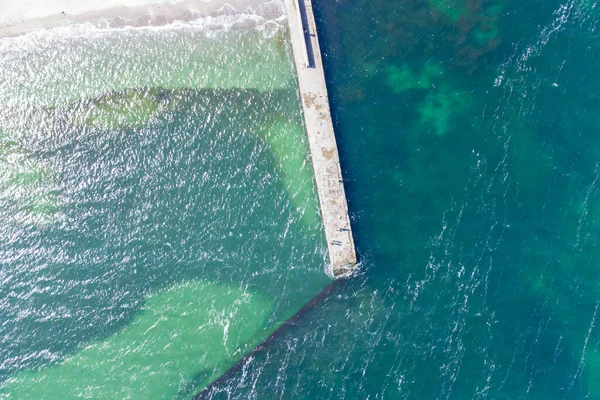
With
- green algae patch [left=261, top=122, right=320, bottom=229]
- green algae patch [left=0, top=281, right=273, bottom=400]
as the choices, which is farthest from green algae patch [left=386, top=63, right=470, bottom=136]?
green algae patch [left=0, top=281, right=273, bottom=400]

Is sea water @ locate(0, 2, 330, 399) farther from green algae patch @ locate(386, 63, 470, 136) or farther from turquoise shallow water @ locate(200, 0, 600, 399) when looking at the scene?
green algae patch @ locate(386, 63, 470, 136)

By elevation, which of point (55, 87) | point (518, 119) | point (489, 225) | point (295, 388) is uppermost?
point (55, 87)

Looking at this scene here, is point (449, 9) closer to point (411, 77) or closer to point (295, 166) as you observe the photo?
point (411, 77)

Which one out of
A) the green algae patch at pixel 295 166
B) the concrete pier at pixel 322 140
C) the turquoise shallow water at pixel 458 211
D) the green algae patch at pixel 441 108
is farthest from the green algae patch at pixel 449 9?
the green algae patch at pixel 295 166

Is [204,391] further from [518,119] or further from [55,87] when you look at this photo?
[518,119]

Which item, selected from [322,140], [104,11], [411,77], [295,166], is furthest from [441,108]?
[104,11]

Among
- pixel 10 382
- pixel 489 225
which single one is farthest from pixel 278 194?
pixel 10 382
